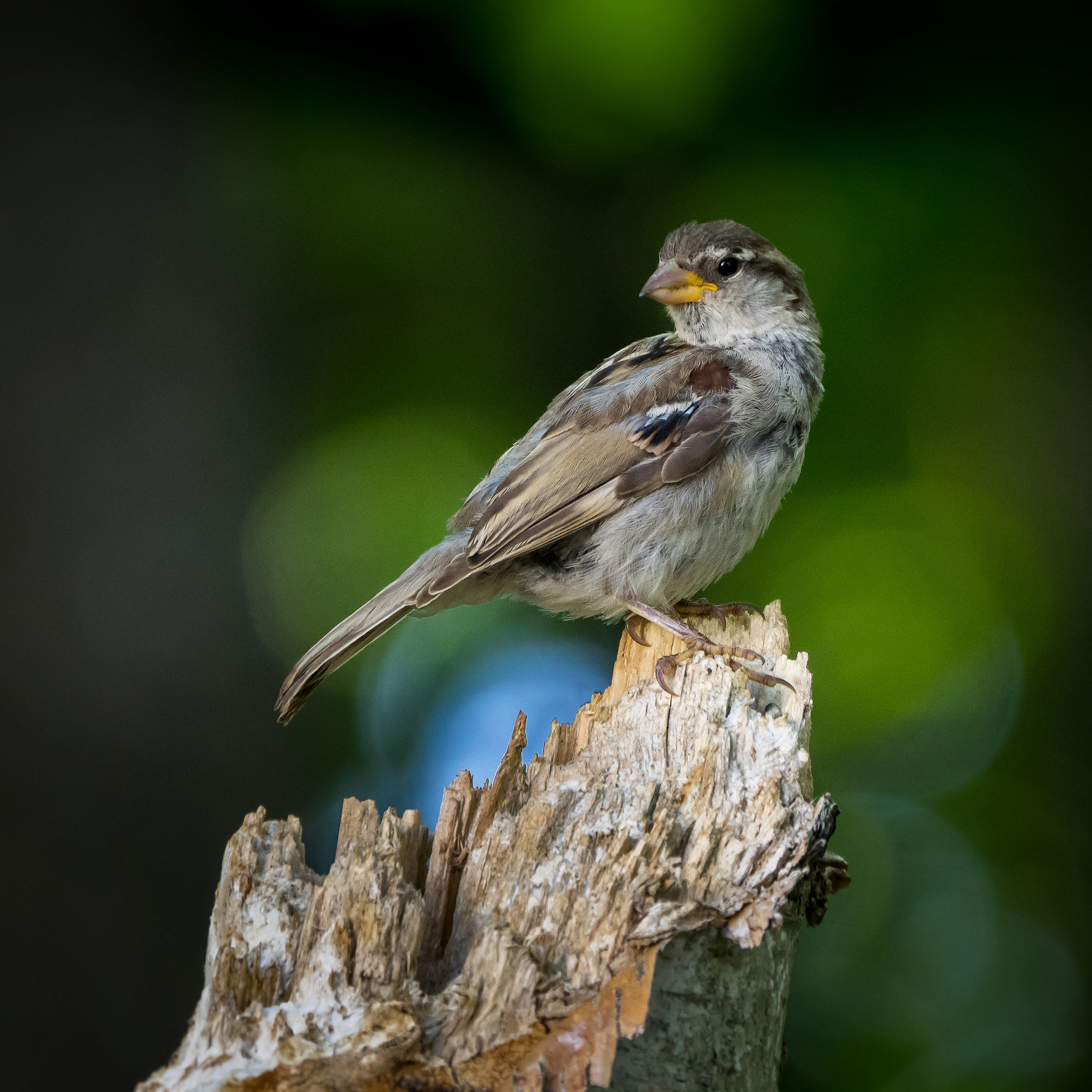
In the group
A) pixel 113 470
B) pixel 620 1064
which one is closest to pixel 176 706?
pixel 113 470

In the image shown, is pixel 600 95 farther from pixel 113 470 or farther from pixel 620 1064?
pixel 620 1064

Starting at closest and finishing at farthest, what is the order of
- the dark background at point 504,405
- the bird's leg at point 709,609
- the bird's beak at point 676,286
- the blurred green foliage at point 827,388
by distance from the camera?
the bird's leg at point 709,609
the bird's beak at point 676,286
the dark background at point 504,405
the blurred green foliage at point 827,388

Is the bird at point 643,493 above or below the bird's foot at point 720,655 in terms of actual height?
above

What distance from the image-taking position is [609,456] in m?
3.49

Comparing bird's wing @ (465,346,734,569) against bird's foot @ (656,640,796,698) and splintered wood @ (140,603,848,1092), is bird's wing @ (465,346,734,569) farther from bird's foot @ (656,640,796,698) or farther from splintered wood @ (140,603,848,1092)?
splintered wood @ (140,603,848,1092)

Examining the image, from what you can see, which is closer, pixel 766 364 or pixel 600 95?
pixel 766 364

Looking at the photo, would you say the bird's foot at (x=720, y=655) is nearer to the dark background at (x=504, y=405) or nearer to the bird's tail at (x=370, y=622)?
the bird's tail at (x=370, y=622)

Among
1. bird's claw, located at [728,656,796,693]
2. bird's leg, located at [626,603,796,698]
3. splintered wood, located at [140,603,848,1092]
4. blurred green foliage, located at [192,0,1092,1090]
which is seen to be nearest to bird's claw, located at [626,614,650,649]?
bird's leg, located at [626,603,796,698]

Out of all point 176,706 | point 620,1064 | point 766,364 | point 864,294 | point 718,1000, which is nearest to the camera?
point 620,1064

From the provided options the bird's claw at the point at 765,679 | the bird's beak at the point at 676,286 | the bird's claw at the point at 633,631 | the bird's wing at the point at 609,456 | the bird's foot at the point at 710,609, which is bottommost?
the bird's claw at the point at 765,679

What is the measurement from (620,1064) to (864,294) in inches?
145

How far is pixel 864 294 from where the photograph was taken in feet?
15.5

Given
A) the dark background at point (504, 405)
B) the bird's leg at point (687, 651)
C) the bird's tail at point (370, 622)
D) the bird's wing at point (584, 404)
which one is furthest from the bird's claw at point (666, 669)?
the dark background at point (504, 405)

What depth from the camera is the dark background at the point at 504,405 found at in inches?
167
